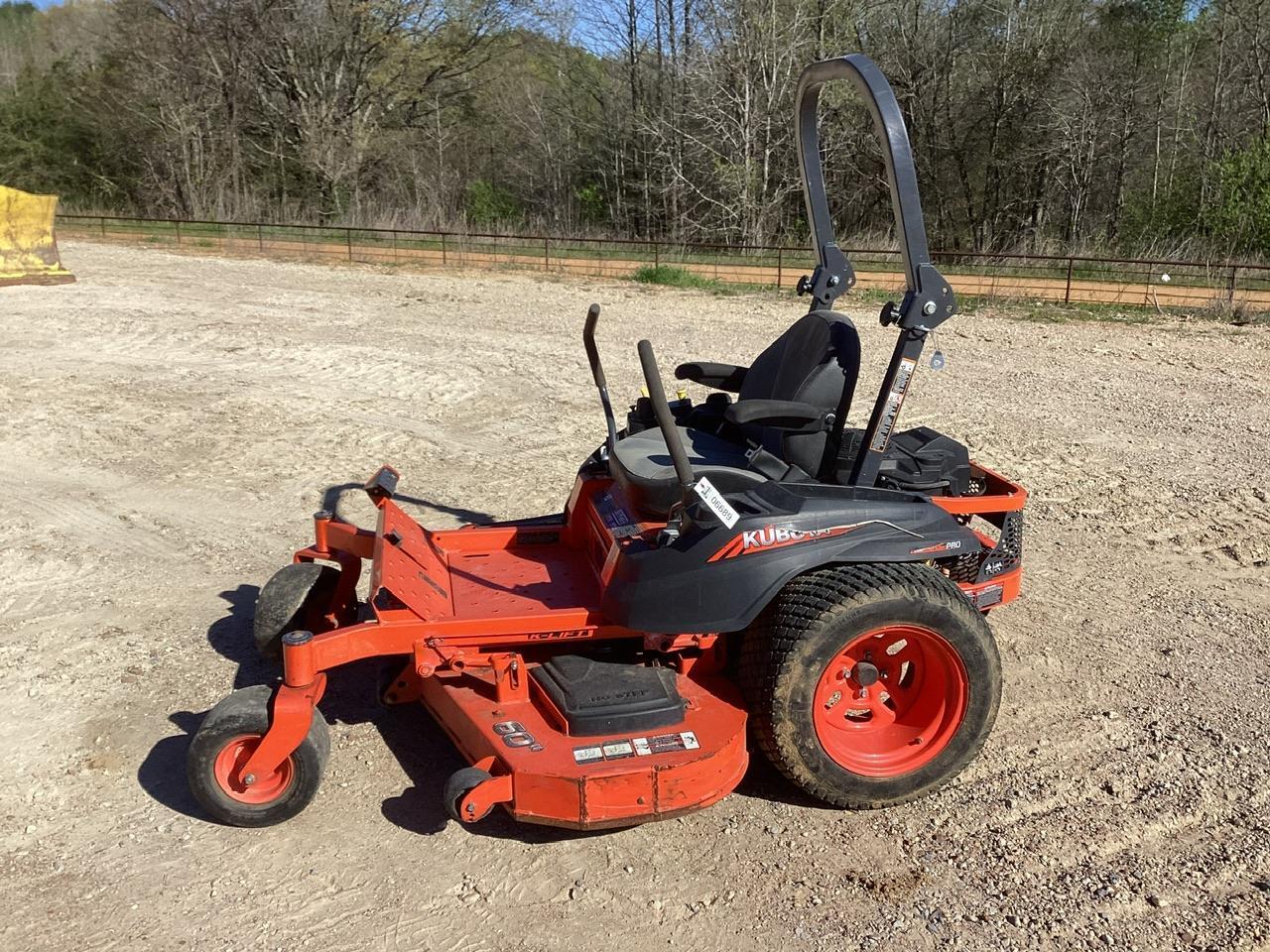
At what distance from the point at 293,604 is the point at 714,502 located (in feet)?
6.51

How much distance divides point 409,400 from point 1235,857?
274 inches

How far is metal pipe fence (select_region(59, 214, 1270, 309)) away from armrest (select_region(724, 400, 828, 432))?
9.87 meters

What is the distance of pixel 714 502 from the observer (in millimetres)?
3336

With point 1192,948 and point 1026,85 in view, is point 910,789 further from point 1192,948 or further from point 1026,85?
point 1026,85

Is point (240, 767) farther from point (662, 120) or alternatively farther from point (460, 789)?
point (662, 120)

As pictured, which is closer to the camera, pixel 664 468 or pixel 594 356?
pixel 664 468

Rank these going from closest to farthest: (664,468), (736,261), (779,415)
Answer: (779,415), (664,468), (736,261)

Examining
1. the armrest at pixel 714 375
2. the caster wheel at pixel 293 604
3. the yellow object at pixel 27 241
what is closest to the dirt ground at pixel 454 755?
the caster wheel at pixel 293 604

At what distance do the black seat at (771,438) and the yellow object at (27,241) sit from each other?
13.2 meters

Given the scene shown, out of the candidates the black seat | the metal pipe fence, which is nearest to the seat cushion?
the black seat

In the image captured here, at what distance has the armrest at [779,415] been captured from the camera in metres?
3.65

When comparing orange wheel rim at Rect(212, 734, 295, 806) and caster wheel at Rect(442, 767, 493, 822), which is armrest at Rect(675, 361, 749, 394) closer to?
caster wheel at Rect(442, 767, 493, 822)

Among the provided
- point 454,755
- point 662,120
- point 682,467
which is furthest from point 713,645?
point 662,120

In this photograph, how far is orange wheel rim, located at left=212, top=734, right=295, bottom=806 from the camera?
11.3 ft
